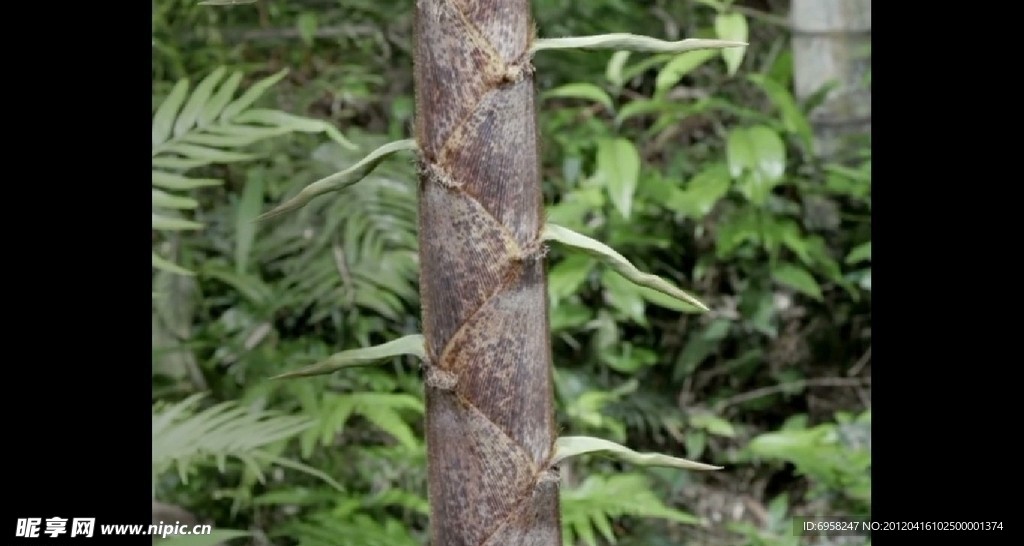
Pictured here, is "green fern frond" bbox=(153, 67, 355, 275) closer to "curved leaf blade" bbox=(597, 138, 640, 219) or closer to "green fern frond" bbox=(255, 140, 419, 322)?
"green fern frond" bbox=(255, 140, 419, 322)

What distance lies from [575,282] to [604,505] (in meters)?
0.47

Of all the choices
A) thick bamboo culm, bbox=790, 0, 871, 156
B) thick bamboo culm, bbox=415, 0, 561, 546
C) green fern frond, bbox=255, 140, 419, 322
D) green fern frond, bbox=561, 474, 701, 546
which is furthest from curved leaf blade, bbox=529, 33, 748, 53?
thick bamboo culm, bbox=790, 0, 871, 156

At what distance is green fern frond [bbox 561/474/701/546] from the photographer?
4.50 ft

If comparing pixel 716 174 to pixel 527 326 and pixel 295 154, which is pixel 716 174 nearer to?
pixel 295 154

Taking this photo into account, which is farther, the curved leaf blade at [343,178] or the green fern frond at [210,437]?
the green fern frond at [210,437]

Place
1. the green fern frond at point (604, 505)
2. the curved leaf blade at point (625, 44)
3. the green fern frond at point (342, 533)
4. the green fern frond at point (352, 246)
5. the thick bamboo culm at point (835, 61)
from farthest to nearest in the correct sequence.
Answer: the thick bamboo culm at point (835, 61) → the green fern frond at point (352, 246) → the green fern frond at point (604, 505) → the green fern frond at point (342, 533) → the curved leaf blade at point (625, 44)

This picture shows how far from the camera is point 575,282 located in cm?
180

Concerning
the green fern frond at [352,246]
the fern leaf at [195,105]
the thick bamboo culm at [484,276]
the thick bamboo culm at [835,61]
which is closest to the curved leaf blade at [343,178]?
the thick bamboo culm at [484,276]

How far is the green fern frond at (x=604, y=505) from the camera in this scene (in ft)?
4.50

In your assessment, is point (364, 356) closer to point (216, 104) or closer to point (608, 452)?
point (608, 452)

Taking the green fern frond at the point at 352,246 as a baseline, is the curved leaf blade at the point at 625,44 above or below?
above

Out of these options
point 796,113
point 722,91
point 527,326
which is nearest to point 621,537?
point 796,113

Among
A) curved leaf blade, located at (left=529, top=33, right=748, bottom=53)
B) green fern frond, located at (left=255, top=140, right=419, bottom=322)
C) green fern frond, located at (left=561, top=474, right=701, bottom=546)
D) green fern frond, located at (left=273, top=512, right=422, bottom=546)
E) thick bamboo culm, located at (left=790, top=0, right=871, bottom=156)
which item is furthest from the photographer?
thick bamboo culm, located at (left=790, top=0, right=871, bottom=156)

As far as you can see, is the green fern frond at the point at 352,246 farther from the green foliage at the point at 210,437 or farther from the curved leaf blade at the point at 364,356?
the curved leaf blade at the point at 364,356
